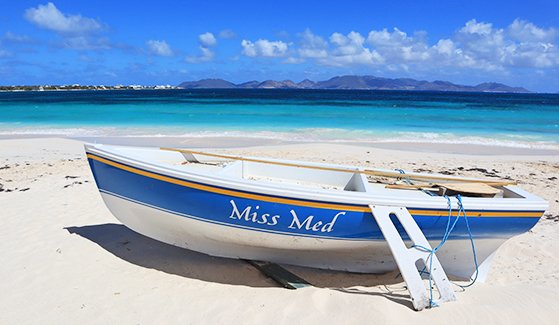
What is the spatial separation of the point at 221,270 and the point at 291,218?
3.93 ft

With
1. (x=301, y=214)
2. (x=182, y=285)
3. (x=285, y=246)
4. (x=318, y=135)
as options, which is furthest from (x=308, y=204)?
(x=318, y=135)

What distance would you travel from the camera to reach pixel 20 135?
15922 millimetres

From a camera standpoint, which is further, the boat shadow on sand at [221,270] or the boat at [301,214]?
the boat shadow on sand at [221,270]

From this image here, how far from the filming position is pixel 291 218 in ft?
12.1

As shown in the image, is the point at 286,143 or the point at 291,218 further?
the point at 286,143

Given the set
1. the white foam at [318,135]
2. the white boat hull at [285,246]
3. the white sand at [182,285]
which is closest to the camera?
the white sand at [182,285]

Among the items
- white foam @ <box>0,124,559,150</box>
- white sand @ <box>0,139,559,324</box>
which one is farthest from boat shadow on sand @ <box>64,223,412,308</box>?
white foam @ <box>0,124,559,150</box>

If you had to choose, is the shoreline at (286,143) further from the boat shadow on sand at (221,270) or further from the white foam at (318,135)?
the boat shadow on sand at (221,270)

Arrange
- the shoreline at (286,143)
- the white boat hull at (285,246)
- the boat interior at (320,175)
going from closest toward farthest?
the white boat hull at (285,246)
the boat interior at (320,175)
the shoreline at (286,143)

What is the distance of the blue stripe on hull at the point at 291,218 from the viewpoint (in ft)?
12.0

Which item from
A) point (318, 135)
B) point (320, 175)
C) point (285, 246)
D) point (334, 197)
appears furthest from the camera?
point (318, 135)

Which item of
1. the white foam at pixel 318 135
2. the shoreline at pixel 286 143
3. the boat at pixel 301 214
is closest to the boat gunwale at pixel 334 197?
the boat at pixel 301 214

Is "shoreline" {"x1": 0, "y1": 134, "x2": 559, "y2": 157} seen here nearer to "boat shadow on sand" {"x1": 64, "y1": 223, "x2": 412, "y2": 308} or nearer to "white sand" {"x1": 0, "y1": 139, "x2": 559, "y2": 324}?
"white sand" {"x1": 0, "y1": 139, "x2": 559, "y2": 324}

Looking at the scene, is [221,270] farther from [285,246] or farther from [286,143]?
[286,143]
